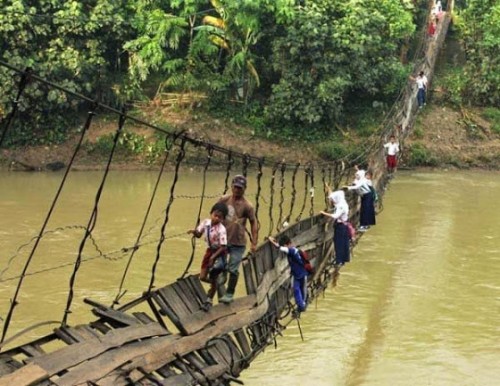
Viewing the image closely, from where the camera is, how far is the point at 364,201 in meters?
7.17

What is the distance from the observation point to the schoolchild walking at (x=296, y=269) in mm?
4805

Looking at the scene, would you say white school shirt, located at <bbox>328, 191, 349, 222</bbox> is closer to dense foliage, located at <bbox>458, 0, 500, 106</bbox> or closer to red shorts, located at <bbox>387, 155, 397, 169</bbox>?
red shorts, located at <bbox>387, 155, 397, 169</bbox>

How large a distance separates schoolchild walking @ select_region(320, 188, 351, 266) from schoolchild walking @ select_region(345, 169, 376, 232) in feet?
3.32

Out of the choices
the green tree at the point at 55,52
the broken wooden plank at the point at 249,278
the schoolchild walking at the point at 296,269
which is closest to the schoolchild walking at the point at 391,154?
the schoolchild walking at the point at 296,269

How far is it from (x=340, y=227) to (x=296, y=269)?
43.7 inches

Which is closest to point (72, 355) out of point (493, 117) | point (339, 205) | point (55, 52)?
point (339, 205)

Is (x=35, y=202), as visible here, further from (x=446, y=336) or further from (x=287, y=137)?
(x=446, y=336)

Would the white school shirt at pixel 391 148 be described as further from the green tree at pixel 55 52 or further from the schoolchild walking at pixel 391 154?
the green tree at pixel 55 52

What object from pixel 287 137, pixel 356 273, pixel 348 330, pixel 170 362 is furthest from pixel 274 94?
pixel 170 362

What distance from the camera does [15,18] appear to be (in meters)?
14.3

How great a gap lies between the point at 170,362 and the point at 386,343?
388 centimetres

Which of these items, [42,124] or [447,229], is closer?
[447,229]

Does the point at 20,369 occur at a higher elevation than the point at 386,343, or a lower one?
higher

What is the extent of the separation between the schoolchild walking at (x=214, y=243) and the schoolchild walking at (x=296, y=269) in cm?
57
